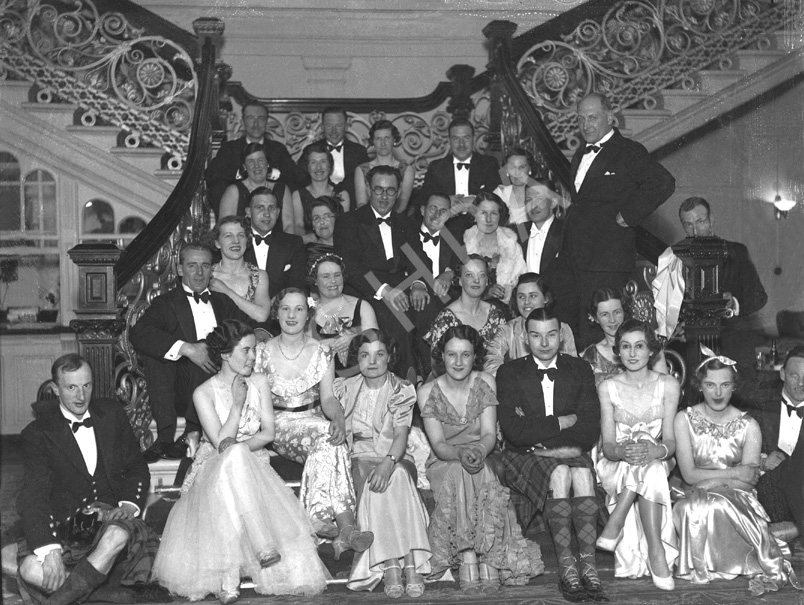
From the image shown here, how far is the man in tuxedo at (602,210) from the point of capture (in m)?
6.18

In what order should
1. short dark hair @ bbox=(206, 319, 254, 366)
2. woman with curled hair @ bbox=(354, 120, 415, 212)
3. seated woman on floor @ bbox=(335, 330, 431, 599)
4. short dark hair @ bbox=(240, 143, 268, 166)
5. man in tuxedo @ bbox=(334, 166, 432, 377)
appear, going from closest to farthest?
1. seated woman on floor @ bbox=(335, 330, 431, 599)
2. short dark hair @ bbox=(206, 319, 254, 366)
3. man in tuxedo @ bbox=(334, 166, 432, 377)
4. short dark hair @ bbox=(240, 143, 268, 166)
5. woman with curled hair @ bbox=(354, 120, 415, 212)

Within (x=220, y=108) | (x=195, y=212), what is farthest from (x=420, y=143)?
(x=195, y=212)

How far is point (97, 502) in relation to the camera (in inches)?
189

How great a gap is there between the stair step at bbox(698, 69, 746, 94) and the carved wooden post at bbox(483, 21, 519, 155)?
5.34 feet

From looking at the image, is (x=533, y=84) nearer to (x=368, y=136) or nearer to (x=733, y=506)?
(x=368, y=136)

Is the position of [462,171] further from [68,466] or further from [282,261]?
[68,466]

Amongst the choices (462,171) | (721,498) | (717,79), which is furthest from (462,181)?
(721,498)

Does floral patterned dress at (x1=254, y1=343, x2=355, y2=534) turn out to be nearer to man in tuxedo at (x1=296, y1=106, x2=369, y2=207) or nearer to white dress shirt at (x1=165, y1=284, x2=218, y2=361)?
white dress shirt at (x1=165, y1=284, x2=218, y2=361)

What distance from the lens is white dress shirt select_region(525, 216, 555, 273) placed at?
6.70m

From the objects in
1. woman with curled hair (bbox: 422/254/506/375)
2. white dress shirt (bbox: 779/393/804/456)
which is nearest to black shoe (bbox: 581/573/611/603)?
white dress shirt (bbox: 779/393/804/456)

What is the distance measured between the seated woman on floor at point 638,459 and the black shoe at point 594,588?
215 mm

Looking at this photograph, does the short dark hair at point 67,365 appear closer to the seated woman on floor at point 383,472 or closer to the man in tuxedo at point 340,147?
the seated woman on floor at point 383,472

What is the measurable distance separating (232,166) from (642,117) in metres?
3.22

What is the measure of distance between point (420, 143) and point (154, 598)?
4.57 m
